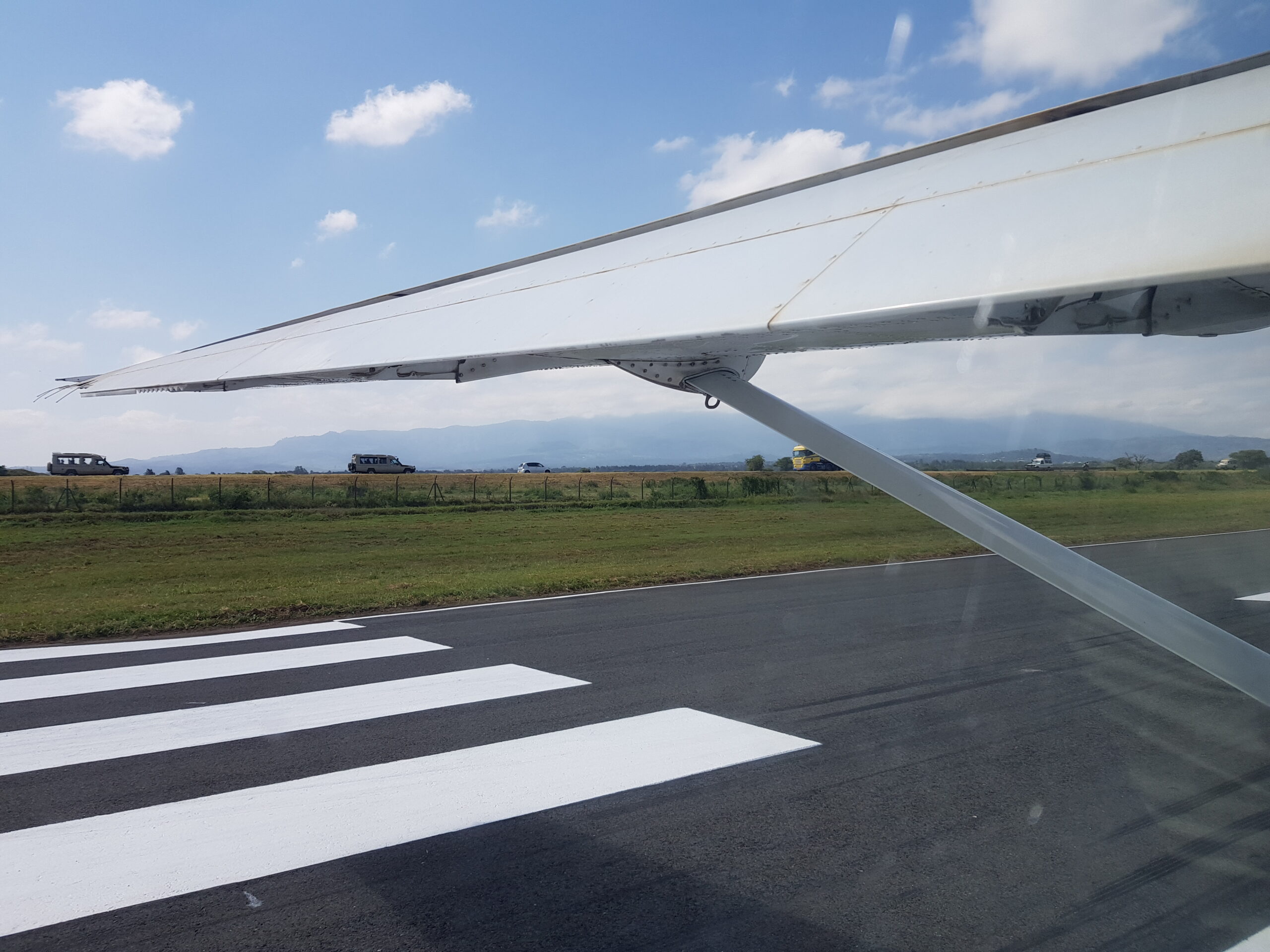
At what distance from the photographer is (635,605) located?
33.1 ft

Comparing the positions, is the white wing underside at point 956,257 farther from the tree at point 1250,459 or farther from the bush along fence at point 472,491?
the bush along fence at point 472,491

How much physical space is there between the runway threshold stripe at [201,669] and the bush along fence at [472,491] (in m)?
10.7

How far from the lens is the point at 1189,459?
4.43 m

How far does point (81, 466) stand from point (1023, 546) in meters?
59.1

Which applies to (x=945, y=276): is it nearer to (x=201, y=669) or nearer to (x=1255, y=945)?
(x=1255, y=945)

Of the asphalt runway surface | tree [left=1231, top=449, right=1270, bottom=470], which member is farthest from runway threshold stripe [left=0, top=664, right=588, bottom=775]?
tree [left=1231, top=449, right=1270, bottom=470]

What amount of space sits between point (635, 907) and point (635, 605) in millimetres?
6914

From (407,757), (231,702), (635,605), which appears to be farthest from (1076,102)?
(635,605)

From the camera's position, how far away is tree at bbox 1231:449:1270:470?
135 inches

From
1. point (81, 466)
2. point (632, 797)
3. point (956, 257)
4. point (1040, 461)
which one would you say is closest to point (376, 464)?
point (81, 466)

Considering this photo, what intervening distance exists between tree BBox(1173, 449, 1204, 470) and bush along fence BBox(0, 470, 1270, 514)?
31.8 feet

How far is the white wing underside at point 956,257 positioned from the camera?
3.87 feet

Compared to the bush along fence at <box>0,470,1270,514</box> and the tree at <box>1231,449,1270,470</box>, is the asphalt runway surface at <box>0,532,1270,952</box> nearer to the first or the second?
the tree at <box>1231,449,1270,470</box>

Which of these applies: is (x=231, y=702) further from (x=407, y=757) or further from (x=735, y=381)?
(x=735, y=381)
